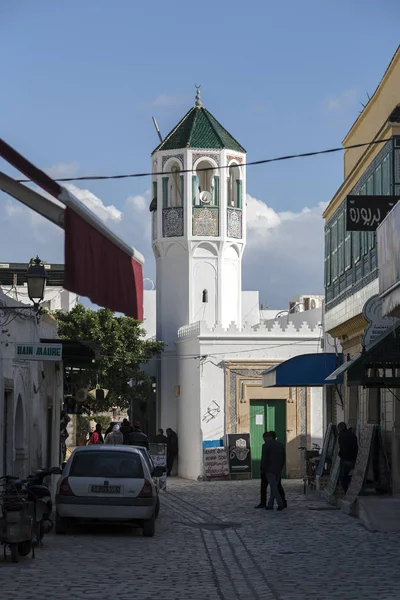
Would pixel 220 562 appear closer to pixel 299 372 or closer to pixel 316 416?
pixel 299 372

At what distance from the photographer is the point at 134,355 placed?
4684cm

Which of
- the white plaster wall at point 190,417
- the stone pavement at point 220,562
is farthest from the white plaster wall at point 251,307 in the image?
the stone pavement at point 220,562

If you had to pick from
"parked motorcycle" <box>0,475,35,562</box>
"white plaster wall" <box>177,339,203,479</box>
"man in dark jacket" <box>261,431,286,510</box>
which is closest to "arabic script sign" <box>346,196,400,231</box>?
"man in dark jacket" <box>261,431,286,510</box>

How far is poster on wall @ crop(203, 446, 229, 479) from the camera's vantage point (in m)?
37.8

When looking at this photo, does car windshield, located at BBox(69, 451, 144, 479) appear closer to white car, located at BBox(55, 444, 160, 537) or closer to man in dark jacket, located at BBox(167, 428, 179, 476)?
white car, located at BBox(55, 444, 160, 537)

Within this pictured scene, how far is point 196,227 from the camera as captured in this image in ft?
157

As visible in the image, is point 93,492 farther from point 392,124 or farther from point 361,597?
point 392,124

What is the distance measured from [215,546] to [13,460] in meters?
7.04

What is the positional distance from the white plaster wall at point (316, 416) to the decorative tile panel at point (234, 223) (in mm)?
11050

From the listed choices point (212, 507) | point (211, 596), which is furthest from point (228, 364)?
point (211, 596)

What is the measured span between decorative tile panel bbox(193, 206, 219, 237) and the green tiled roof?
238cm

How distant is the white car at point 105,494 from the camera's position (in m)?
17.0

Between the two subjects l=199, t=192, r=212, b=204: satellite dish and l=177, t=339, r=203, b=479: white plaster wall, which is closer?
l=177, t=339, r=203, b=479: white plaster wall

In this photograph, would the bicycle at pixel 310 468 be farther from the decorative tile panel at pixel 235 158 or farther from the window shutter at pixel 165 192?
the decorative tile panel at pixel 235 158
